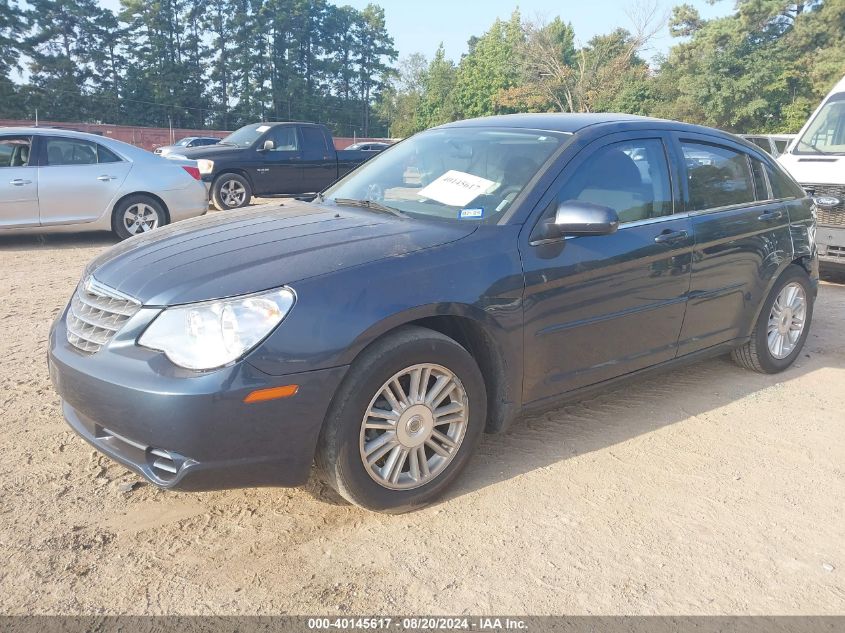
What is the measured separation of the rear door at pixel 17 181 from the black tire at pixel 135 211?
97cm

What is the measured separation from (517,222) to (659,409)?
67.8 inches

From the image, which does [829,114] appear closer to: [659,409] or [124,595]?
[659,409]

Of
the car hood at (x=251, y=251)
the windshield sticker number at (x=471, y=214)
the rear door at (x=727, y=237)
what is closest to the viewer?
the car hood at (x=251, y=251)

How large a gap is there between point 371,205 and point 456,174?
48 cm

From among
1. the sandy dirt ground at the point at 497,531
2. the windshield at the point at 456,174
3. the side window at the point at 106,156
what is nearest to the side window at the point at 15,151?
the side window at the point at 106,156

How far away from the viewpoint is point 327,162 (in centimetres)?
1468

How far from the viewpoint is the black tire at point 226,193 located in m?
13.1

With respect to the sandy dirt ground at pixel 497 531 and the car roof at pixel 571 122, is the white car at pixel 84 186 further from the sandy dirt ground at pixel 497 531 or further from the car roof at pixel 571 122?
the car roof at pixel 571 122

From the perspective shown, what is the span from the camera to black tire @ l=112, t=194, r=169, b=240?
9414 mm

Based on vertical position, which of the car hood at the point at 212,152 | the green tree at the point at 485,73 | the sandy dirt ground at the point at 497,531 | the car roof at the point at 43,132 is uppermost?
the green tree at the point at 485,73

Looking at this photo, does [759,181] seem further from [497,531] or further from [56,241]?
[56,241]

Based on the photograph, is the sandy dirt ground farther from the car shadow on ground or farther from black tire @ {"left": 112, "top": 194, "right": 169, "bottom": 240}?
the car shadow on ground

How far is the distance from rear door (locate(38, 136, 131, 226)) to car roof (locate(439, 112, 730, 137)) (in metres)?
6.49

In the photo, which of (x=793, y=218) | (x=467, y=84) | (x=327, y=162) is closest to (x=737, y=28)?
(x=467, y=84)
